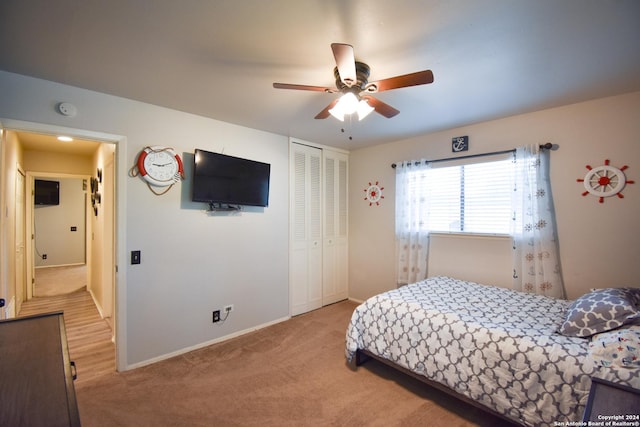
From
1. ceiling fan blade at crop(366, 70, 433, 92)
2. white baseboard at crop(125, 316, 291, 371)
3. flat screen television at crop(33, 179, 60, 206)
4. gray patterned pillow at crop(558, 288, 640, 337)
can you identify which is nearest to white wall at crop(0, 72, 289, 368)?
white baseboard at crop(125, 316, 291, 371)

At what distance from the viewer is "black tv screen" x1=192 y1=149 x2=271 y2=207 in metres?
2.69

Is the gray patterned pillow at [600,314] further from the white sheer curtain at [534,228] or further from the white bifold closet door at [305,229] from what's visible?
the white bifold closet door at [305,229]

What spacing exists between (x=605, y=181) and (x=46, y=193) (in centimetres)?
1016

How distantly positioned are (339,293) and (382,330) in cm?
200

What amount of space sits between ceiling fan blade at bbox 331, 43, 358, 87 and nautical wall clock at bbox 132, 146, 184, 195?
6.05ft

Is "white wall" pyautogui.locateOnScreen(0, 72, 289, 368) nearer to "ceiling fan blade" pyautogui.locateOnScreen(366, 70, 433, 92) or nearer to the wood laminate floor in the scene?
the wood laminate floor

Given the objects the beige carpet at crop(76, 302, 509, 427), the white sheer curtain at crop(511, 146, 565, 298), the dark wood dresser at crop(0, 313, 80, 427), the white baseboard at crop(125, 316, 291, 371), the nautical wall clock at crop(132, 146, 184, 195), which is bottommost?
the beige carpet at crop(76, 302, 509, 427)

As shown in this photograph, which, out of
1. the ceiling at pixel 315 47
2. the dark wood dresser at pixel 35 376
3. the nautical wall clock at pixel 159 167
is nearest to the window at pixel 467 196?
the ceiling at pixel 315 47

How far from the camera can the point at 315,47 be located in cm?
165

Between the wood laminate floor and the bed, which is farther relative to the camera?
the wood laminate floor

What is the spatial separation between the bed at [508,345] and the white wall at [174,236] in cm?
143

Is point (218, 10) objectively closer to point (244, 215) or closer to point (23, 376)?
point (23, 376)

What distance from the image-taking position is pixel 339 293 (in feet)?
14.1

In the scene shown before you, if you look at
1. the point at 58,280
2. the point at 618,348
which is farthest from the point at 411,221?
the point at 58,280
